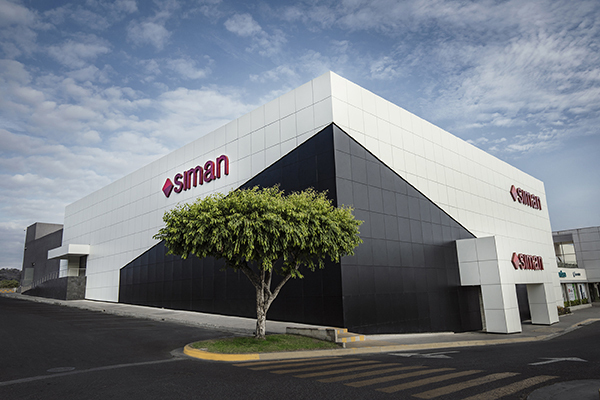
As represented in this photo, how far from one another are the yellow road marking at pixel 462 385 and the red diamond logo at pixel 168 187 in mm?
27832

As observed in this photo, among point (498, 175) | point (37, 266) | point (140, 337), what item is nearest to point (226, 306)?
point (140, 337)

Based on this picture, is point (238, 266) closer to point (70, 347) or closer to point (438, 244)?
point (70, 347)

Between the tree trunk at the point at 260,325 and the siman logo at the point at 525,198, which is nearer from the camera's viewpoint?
the tree trunk at the point at 260,325

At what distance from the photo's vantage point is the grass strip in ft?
44.8

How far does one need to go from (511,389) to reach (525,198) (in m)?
37.8

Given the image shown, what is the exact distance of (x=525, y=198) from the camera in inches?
1612

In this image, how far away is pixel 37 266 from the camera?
190ft

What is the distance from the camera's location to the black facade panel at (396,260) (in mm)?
20625

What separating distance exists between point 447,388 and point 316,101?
56.1 feet

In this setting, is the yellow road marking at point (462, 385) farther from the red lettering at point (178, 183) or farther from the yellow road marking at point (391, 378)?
the red lettering at point (178, 183)

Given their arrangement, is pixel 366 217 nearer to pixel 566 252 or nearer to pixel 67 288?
pixel 67 288

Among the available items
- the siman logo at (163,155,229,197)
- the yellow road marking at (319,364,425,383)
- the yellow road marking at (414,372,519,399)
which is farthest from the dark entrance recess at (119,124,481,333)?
the yellow road marking at (414,372,519,399)

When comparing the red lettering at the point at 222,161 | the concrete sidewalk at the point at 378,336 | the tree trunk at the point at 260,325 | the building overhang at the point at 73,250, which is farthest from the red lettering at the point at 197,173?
the building overhang at the point at 73,250

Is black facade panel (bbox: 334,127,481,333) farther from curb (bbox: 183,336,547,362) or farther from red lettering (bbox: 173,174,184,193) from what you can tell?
red lettering (bbox: 173,174,184,193)
